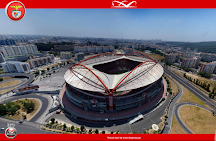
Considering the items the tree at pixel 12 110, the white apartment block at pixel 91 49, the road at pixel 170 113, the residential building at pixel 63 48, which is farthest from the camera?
the residential building at pixel 63 48

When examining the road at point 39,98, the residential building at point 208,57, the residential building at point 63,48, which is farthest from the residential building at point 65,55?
the residential building at point 208,57

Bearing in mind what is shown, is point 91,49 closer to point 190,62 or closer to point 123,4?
point 190,62

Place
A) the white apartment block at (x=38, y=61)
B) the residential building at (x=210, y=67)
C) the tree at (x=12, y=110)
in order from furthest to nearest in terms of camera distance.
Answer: the white apartment block at (x=38, y=61) → the residential building at (x=210, y=67) → the tree at (x=12, y=110)

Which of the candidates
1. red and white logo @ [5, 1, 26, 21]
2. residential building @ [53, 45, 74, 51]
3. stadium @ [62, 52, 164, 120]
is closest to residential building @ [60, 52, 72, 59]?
residential building @ [53, 45, 74, 51]

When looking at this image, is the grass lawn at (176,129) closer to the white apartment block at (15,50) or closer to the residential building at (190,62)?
the residential building at (190,62)

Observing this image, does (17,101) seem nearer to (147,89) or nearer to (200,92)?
(147,89)

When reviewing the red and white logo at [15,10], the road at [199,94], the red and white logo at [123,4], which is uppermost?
the red and white logo at [123,4]
